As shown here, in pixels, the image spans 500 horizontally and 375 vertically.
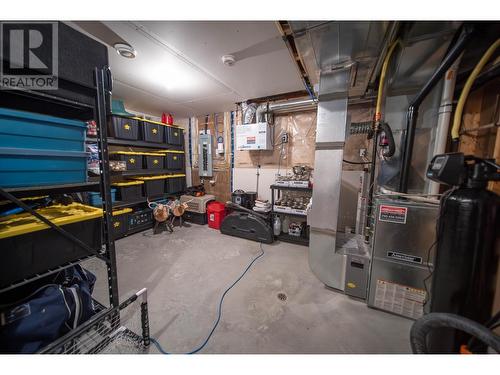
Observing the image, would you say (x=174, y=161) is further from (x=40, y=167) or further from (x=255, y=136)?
(x=40, y=167)

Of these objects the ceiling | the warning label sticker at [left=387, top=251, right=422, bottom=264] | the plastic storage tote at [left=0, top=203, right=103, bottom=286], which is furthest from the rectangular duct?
the plastic storage tote at [left=0, top=203, right=103, bottom=286]

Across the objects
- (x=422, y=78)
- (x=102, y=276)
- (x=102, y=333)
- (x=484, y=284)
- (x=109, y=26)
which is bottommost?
(x=102, y=276)

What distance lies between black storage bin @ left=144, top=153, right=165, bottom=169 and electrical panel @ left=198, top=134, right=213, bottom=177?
28.8 inches

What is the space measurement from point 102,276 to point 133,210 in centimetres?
139

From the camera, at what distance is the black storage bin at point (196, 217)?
342 cm

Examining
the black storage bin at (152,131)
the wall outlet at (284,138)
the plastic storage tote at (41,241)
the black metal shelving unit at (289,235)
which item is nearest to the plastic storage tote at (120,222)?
the black storage bin at (152,131)

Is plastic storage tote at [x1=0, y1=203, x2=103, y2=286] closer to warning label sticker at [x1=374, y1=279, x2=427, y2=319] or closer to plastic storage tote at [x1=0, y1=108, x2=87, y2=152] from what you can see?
plastic storage tote at [x1=0, y1=108, x2=87, y2=152]

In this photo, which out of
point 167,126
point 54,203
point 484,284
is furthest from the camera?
point 167,126

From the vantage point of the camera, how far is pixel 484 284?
85 centimetres

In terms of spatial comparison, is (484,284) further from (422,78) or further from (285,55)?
(285,55)

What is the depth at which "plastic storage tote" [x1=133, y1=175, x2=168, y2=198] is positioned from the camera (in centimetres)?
315

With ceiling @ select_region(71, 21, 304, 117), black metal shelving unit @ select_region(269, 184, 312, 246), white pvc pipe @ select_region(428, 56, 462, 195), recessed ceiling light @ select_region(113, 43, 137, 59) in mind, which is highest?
ceiling @ select_region(71, 21, 304, 117)

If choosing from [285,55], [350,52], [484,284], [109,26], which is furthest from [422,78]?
[109,26]

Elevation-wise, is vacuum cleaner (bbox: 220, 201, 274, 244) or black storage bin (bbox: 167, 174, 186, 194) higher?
black storage bin (bbox: 167, 174, 186, 194)
